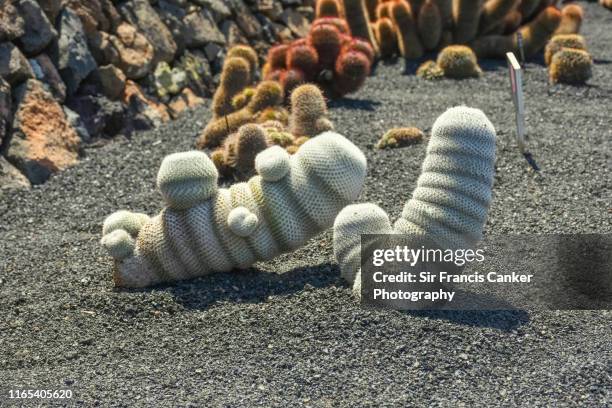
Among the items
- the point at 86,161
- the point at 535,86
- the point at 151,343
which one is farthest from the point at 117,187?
the point at 535,86

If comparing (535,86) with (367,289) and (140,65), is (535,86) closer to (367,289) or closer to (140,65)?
(140,65)

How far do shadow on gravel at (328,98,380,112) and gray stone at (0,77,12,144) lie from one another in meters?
2.58

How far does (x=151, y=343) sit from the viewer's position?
494cm

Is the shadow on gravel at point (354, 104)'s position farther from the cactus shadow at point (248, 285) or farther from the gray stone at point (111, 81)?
the cactus shadow at point (248, 285)

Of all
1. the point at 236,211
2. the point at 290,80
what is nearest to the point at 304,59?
the point at 290,80

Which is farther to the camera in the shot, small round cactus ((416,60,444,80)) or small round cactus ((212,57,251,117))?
small round cactus ((416,60,444,80))

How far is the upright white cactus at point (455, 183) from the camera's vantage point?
197 inches

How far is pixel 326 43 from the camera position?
8.74 metres

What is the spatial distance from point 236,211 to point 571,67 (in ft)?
16.3

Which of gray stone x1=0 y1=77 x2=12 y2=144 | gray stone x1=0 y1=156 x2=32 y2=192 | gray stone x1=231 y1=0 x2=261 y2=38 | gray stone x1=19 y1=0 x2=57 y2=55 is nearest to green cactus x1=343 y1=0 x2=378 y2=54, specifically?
gray stone x1=231 y1=0 x2=261 y2=38

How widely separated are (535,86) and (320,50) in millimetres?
1991

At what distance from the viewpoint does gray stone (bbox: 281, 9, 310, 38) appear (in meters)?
11.3

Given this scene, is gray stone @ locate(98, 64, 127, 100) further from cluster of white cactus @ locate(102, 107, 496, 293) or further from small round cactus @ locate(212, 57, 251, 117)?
cluster of white cactus @ locate(102, 107, 496, 293)

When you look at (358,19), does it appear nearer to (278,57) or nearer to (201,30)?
(201,30)
